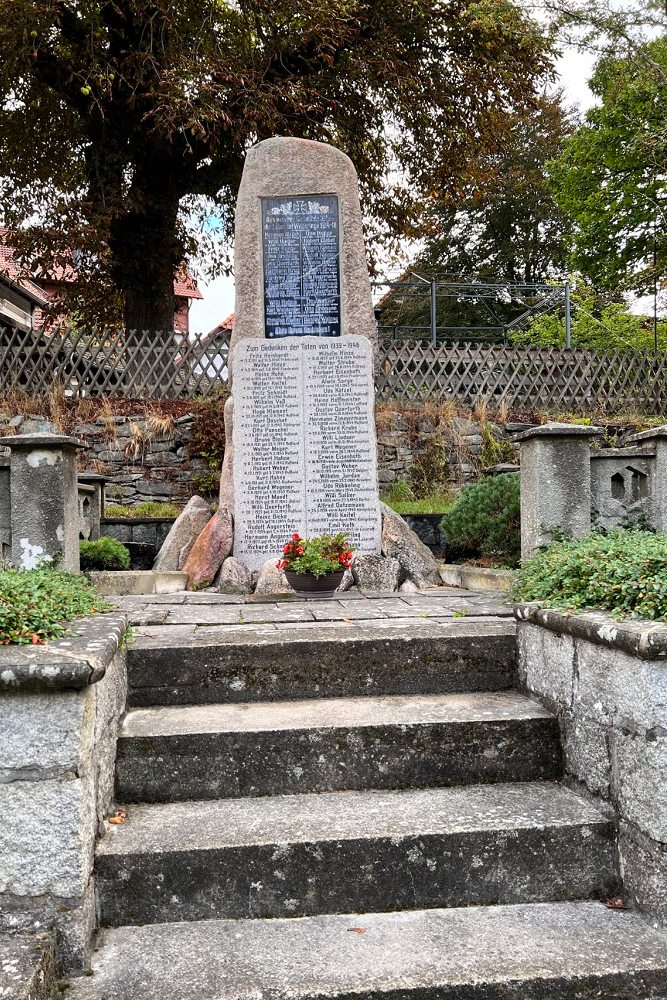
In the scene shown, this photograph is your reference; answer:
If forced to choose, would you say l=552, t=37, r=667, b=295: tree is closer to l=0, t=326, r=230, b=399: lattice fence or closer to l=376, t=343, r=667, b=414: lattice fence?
l=376, t=343, r=667, b=414: lattice fence

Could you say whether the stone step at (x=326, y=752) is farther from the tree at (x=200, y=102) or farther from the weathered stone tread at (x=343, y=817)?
the tree at (x=200, y=102)

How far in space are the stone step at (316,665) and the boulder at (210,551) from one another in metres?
2.82

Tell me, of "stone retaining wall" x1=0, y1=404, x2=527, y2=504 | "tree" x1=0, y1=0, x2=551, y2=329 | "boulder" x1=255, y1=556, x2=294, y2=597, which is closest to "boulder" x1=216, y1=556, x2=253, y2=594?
"boulder" x1=255, y1=556, x2=294, y2=597

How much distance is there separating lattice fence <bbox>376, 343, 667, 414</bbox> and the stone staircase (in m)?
9.47

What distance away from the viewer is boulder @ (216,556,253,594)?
6.04 metres

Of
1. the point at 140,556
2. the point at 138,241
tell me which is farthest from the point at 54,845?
the point at 138,241

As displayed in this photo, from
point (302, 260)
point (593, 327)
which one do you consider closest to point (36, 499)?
point (302, 260)

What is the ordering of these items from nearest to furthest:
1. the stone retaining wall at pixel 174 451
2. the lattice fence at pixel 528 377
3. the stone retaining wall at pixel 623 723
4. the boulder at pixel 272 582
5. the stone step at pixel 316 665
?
the stone retaining wall at pixel 623 723, the stone step at pixel 316 665, the boulder at pixel 272 582, the stone retaining wall at pixel 174 451, the lattice fence at pixel 528 377

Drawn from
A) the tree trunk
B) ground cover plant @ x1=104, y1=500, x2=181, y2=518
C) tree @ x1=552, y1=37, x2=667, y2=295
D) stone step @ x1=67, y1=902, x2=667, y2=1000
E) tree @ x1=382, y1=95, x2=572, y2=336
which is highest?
tree @ x1=382, y1=95, x2=572, y2=336

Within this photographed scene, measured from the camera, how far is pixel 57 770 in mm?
2205

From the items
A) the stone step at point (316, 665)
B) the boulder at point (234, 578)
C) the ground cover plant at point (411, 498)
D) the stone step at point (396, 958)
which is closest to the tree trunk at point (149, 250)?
the ground cover plant at point (411, 498)

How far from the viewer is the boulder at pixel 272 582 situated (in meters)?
5.72

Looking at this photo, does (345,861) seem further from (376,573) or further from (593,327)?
(593,327)

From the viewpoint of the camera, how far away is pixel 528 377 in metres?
12.8
